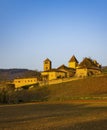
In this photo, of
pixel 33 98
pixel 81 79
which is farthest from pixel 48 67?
pixel 33 98

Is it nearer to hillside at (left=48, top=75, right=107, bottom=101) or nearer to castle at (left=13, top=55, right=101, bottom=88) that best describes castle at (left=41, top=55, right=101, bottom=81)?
castle at (left=13, top=55, right=101, bottom=88)

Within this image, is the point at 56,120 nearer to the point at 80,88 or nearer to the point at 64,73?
the point at 80,88

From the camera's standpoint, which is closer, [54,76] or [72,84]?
[72,84]

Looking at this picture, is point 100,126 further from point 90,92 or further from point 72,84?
point 72,84

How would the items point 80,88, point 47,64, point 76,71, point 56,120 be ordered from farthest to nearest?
point 47,64
point 76,71
point 80,88
point 56,120

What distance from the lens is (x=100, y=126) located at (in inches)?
1046

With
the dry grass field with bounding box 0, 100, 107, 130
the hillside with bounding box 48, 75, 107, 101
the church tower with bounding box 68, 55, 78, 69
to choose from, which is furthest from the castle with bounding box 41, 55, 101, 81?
the dry grass field with bounding box 0, 100, 107, 130

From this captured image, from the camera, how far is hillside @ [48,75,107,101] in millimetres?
96000

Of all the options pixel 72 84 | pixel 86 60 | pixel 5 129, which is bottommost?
pixel 5 129

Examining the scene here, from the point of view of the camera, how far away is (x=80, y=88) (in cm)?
10262

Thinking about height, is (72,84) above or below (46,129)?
above

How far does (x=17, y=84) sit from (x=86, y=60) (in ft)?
92.2

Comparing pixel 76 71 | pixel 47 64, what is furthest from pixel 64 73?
pixel 47 64

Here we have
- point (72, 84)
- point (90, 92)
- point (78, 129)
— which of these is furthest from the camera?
point (72, 84)
